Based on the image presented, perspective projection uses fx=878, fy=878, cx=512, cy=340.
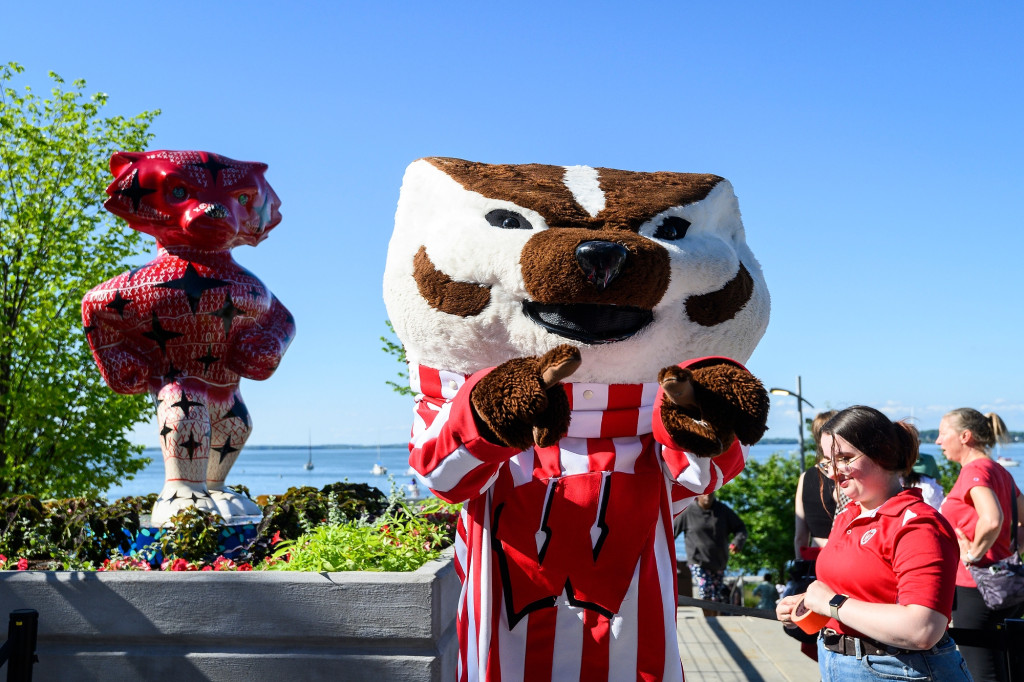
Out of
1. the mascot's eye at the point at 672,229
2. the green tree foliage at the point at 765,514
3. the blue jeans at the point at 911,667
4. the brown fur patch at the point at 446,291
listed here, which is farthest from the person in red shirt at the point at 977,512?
the green tree foliage at the point at 765,514

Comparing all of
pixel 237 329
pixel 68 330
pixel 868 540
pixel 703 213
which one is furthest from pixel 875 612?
pixel 68 330

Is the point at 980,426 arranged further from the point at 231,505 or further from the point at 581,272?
the point at 231,505

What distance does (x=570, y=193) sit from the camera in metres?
2.77

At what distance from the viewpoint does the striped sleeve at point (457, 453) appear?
2.22 meters

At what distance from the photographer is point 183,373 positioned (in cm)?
559

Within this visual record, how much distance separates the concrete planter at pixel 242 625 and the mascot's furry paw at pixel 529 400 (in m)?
1.90

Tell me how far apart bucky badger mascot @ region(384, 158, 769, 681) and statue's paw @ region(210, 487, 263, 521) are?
3.14 meters

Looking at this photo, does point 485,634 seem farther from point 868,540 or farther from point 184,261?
point 184,261

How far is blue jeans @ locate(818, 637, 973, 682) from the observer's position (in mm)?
2598

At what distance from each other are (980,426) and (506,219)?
3.09 m

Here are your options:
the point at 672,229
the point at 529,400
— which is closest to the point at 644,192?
the point at 672,229

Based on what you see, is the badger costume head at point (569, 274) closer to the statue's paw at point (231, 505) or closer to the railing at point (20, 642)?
the railing at point (20, 642)

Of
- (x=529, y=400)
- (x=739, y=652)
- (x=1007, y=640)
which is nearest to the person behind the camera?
(x=529, y=400)

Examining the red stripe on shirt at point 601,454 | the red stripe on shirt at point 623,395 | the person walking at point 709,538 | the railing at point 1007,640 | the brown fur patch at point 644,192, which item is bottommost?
the person walking at point 709,538
